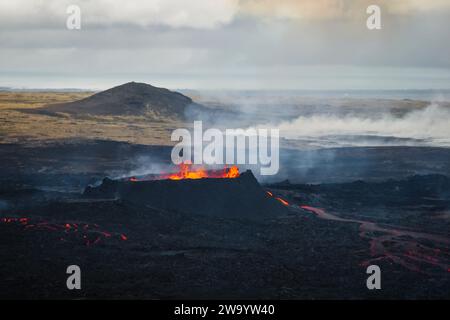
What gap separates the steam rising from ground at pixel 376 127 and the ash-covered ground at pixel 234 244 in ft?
201

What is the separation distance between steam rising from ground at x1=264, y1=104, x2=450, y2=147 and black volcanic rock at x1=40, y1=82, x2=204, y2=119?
25.8 meters

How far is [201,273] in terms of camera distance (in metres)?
32.0

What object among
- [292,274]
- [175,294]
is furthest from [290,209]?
[175,294]

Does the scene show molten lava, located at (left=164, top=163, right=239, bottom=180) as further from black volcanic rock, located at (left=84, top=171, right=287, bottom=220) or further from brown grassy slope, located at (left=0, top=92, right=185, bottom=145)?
brown grassy slope, located at (left=0, top=92, right=185, bottom=145)

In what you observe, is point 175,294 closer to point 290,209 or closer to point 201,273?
point 201,273

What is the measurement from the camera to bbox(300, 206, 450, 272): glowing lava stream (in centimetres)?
3478

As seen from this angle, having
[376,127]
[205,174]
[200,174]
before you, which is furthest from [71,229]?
[376,127]

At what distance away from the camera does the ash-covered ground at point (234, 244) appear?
2995 centimetres

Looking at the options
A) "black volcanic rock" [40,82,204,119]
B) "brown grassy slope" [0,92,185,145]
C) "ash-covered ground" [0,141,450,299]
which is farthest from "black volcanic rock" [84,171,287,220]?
"black volcanic rock" [40,82,204,119]

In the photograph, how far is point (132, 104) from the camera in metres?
152

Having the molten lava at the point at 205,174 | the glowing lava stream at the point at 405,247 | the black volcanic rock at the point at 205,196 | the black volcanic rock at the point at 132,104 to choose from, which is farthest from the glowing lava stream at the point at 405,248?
the black volcanic rock at the point at 132,104

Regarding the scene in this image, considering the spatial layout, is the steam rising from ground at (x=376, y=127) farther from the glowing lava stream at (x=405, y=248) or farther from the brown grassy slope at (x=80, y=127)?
the glowing lava stream at (x=405, y=248)

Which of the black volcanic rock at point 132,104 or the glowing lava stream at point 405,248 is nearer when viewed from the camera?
the glowing lava stream at point 405,248
